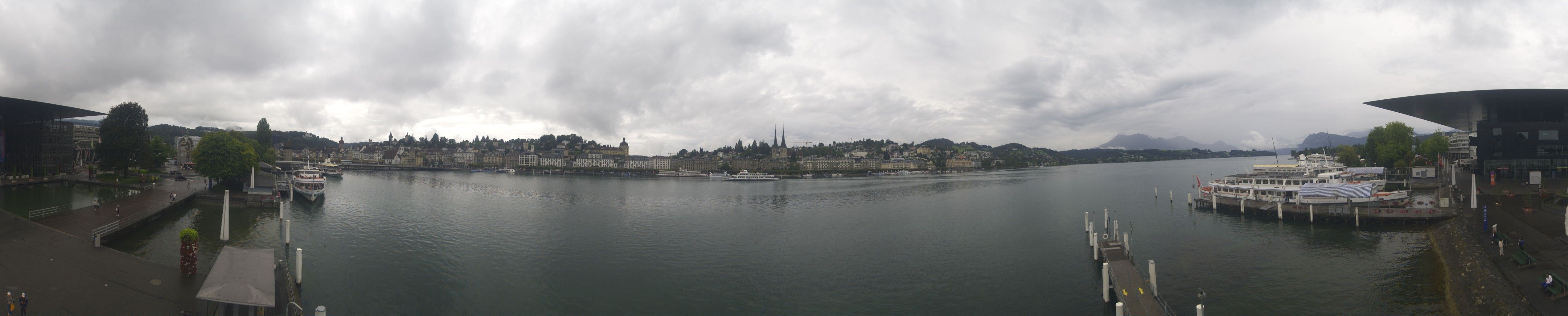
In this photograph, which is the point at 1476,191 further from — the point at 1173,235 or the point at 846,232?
the point at 846,232

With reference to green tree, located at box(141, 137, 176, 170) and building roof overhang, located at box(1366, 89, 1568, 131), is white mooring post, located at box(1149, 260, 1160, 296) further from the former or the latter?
green tree, located at box(141, 137, 176, 170)

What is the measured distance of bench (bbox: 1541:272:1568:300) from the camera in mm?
9930

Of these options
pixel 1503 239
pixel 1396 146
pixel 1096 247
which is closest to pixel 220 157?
pixel 1096 247

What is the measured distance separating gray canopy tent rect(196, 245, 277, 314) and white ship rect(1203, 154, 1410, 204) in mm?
36335

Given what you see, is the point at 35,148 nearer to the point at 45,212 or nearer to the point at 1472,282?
the point at 45,212

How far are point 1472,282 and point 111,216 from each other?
3900cm

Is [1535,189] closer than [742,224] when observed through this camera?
Yes

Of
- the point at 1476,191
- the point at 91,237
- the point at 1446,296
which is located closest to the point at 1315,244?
the point at 1446,296

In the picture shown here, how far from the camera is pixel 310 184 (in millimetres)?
34250

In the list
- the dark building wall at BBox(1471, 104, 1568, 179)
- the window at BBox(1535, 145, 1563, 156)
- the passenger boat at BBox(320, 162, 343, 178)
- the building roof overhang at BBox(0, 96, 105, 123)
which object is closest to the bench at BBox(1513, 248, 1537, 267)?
the dark building wall at BBox(1471, 104, 1568, 179)

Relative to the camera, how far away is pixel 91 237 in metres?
14.8

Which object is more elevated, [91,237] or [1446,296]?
[91,237]

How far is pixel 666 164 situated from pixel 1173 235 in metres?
107

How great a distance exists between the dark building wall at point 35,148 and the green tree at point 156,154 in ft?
13.4
